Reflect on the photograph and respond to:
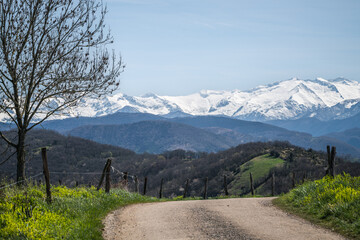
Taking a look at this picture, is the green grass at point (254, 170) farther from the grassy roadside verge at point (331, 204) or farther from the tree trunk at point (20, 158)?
the tree trunk at point (20, 158)

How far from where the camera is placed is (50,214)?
43.8 ft

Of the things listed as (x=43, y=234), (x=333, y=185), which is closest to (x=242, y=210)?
(x=333, y=185)

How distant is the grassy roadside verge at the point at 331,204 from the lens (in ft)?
43.9

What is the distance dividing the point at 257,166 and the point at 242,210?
13512 cm

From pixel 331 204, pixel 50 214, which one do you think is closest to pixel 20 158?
pixel 50 214

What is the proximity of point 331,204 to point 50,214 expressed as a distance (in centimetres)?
1146

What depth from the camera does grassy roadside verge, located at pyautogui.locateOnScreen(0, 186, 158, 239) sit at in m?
11.4

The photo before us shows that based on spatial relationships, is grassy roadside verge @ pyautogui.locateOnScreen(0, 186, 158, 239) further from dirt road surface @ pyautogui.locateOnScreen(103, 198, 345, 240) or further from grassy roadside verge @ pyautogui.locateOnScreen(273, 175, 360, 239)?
grassy roadside verge @ pyautogui.locateOnScreen(273, 175, 360, 239)

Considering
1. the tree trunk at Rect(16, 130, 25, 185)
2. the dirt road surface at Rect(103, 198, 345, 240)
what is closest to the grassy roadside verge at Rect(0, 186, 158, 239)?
the dirt road surface at Rect(103, 198, 345, 240)

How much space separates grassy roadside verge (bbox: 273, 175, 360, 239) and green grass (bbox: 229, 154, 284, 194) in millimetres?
109774

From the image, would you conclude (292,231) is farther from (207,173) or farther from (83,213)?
(207,173)

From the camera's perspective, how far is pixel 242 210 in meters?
19.2

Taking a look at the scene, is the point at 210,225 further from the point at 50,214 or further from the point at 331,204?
the point at 50,214

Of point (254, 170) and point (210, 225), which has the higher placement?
point (210, 225)
